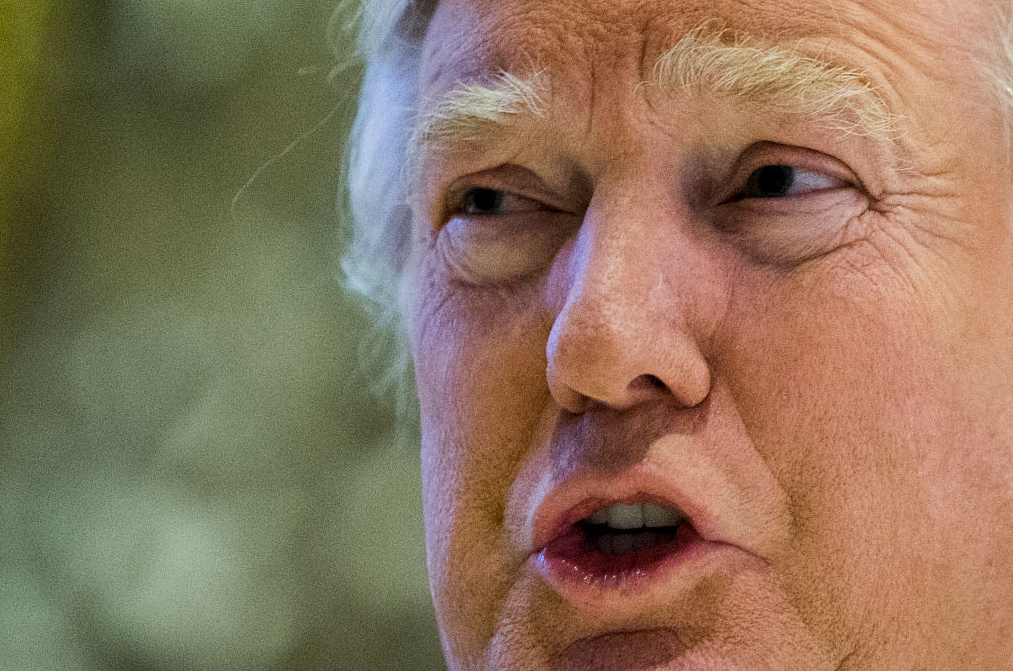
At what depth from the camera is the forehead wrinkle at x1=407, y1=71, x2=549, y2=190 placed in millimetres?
1333

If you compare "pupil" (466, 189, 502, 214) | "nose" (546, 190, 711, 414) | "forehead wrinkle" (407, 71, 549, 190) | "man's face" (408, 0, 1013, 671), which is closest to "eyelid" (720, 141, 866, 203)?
"man's face" (408, 0, 1013, 671)

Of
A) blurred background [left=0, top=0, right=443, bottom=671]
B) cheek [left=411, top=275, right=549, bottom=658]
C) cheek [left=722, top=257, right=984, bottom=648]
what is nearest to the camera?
cheek [left=722, top=257, right=984, bottom=648]

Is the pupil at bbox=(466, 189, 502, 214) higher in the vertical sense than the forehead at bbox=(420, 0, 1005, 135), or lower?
lower

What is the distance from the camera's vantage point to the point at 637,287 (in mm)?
1196

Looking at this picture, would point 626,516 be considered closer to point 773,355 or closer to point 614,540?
point 614,540

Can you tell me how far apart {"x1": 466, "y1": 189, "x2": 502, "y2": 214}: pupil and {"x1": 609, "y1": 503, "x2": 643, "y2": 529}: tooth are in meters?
0.46

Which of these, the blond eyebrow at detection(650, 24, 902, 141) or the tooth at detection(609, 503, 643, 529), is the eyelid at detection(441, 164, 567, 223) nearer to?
the blond eyebrow at detection(650, 24, 902, 141)

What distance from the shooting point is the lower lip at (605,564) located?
1181 mm

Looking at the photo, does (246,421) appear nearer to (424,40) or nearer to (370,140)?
(370,140)

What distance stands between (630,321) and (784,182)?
26 cm

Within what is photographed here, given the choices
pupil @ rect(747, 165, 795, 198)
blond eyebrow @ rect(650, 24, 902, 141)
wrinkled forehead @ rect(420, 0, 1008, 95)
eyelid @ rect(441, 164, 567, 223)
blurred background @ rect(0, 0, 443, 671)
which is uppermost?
wrinkled forehead @ rect(420, 0, 1008, 95)

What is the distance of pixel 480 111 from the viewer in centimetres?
139

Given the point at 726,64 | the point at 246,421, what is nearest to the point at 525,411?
the point at 726,64

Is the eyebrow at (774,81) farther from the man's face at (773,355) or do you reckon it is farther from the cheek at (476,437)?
the cheek at (476,437)
